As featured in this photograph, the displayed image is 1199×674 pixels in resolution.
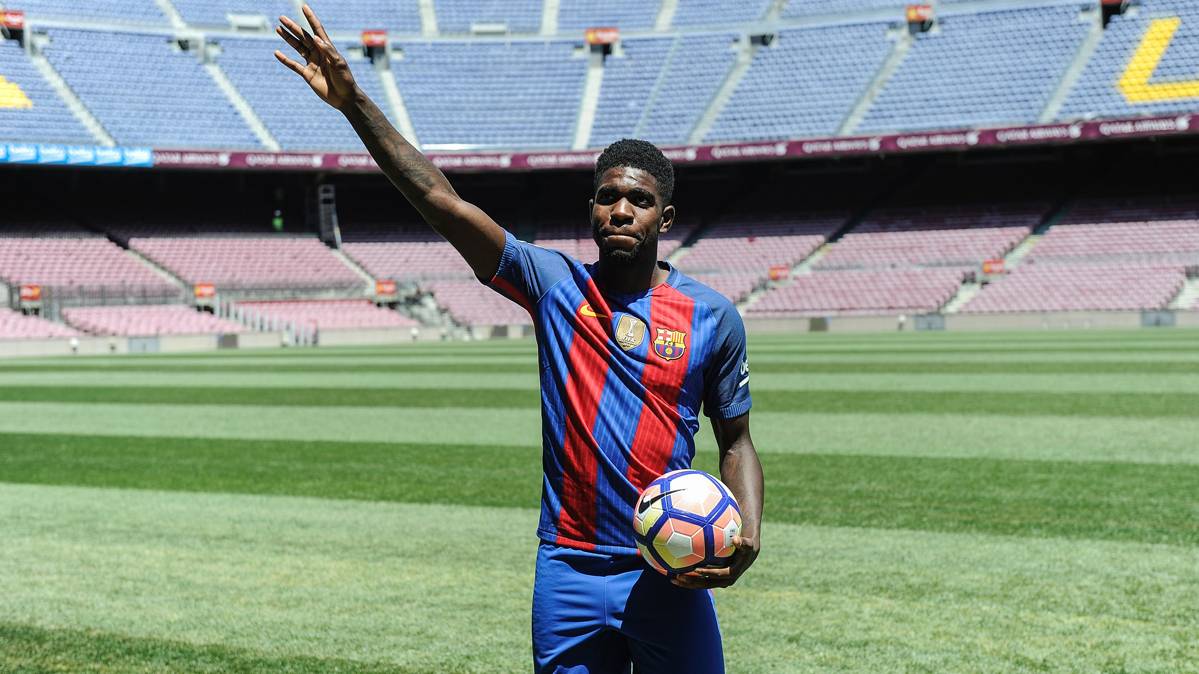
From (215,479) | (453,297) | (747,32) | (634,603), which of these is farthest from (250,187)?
(634,603)

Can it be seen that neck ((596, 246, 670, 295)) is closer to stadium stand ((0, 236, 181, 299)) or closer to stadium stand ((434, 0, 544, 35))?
stadium stand ((0, 236, 181, 299))

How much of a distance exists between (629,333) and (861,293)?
43253 millimetres

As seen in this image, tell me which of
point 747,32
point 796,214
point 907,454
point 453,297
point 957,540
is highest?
point 747,32

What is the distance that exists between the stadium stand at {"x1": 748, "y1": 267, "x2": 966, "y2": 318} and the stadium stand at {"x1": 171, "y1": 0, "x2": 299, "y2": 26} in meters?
26.7

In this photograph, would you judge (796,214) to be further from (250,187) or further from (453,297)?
(250,187)

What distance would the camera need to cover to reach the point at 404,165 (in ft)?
10.0

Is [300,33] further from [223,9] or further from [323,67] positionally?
[223,9]

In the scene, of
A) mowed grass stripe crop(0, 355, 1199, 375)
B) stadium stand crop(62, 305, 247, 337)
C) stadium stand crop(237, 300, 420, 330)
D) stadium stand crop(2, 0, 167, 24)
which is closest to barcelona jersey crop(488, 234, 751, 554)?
mowed grass stripe crop(0, 355, 1199, 375)

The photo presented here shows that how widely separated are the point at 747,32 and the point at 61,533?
170 ft

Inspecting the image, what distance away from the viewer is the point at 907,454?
1135cm

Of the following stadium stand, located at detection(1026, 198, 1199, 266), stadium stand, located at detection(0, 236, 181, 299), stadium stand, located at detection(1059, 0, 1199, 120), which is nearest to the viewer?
stadium stand, located at detection(1026, 198, 1199, 266)

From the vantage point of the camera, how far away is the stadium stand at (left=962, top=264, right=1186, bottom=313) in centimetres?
4000

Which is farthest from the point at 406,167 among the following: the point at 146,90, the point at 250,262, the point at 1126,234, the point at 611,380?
the point at 146,90

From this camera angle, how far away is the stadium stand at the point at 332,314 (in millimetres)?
A: 44781
